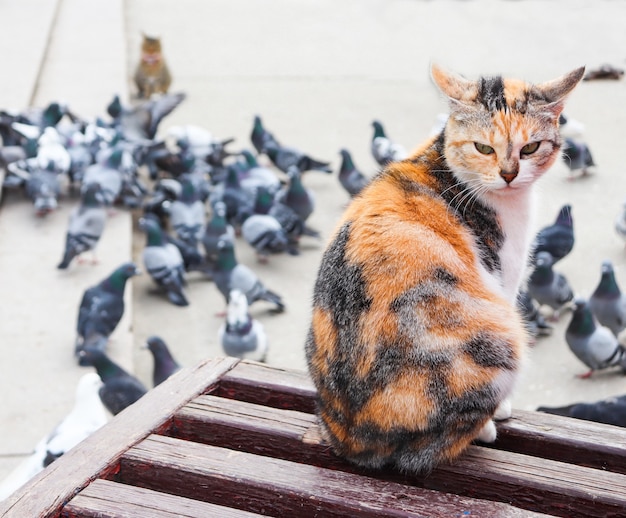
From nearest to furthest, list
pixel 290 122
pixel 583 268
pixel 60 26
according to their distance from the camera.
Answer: pixel 583 268
pixel 290 122
pixel 60 26

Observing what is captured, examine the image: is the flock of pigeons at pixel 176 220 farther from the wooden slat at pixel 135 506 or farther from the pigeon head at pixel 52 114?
the wooden slat at pixel 135 506

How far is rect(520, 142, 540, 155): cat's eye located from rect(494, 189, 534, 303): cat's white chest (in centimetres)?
12

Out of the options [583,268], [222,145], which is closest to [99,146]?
[222,145]

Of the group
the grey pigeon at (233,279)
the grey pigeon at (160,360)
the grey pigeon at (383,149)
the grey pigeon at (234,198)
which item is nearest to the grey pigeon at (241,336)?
the grey pigeon at (160,360)

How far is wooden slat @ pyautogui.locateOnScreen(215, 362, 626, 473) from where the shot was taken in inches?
105

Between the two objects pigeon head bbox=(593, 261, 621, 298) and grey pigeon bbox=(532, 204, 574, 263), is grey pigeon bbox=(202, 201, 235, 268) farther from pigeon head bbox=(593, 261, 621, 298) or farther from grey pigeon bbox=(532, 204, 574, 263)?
pigeon head bbox=(593, 261, 621, 298)

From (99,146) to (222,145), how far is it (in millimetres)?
976

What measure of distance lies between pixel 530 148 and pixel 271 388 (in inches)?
43.1

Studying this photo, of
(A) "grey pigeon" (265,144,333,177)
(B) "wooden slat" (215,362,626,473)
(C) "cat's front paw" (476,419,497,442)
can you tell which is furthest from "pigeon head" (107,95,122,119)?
(C) "cat's front paw" (476,419,497,442)

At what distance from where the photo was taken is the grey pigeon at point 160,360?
184 inches

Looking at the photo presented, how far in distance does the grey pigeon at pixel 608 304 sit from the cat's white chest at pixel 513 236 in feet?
9.18

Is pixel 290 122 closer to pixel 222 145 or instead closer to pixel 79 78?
pixel 222 145

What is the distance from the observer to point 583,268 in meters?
6.37

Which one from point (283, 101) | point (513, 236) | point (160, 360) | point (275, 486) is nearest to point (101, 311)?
point (160, 360)
